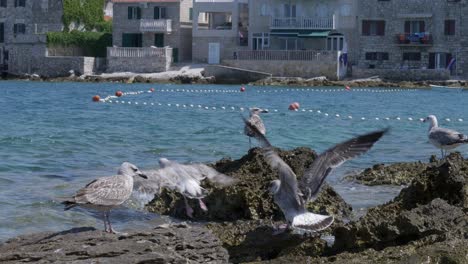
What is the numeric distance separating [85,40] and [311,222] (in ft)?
221

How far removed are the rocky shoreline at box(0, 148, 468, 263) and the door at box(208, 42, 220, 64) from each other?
57.7 metres

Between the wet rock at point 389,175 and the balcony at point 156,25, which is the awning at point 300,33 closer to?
the balcony at point 156,25

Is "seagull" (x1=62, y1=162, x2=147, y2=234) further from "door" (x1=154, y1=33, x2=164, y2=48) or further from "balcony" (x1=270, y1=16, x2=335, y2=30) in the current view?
"door" (x1=154, y1=33, x2=164, y2=48)

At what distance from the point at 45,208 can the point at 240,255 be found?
4.88 metres

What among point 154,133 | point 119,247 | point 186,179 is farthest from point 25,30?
point 119,247

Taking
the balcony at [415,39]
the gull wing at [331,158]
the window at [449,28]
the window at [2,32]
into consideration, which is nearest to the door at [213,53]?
the balcony at [415,39]

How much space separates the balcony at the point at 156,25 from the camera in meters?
72.7

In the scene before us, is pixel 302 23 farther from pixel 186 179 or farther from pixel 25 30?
pixel 186 179

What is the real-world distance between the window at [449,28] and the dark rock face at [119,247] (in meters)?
62.4

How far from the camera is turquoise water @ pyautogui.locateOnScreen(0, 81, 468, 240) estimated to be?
1520 cm

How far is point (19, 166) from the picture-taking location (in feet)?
63.8

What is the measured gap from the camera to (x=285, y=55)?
69.6 m

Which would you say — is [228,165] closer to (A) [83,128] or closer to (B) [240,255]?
(B) [240,255]

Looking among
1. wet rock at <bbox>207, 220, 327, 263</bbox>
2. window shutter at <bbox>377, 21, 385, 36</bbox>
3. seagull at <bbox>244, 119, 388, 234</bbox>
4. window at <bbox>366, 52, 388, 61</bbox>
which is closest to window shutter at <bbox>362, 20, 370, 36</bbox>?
window shutter at <bbox>377, 21, 385, 36</bbox>
